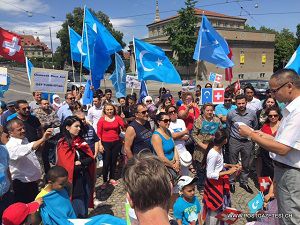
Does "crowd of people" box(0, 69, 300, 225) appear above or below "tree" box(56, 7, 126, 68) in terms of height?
below

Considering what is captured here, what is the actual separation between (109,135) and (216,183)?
2.61m

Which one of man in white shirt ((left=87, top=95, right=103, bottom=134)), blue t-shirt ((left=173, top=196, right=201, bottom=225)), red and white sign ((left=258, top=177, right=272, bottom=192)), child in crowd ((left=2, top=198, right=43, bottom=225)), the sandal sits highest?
man in white shirt ((left=87, top=95, right=103, bottom=134))

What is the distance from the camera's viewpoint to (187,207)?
3455mm

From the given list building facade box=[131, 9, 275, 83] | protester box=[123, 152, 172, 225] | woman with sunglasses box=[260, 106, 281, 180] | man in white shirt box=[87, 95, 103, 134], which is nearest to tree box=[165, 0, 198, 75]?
building facade box=[131, 9, 275, 83]

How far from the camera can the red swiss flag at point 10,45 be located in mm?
7730

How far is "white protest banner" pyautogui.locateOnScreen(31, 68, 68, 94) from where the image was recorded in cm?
655

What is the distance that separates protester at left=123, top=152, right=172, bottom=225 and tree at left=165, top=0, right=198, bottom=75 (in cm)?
4286

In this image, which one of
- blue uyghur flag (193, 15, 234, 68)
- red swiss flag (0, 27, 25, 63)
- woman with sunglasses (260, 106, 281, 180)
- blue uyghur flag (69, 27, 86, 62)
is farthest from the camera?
blue uyghur flag (69, 27, 86, 62)

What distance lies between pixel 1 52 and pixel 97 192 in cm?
473

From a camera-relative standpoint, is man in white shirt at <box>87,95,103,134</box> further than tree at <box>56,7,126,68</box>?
No

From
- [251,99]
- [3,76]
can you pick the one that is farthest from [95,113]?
[251,99]

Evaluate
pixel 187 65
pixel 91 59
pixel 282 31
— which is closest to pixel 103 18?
pixel 187 65

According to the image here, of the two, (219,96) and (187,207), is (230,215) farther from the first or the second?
(219,96)

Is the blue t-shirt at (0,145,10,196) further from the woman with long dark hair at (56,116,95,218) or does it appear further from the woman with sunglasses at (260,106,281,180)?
the woman with sunglasses at (260,106,281,180)
